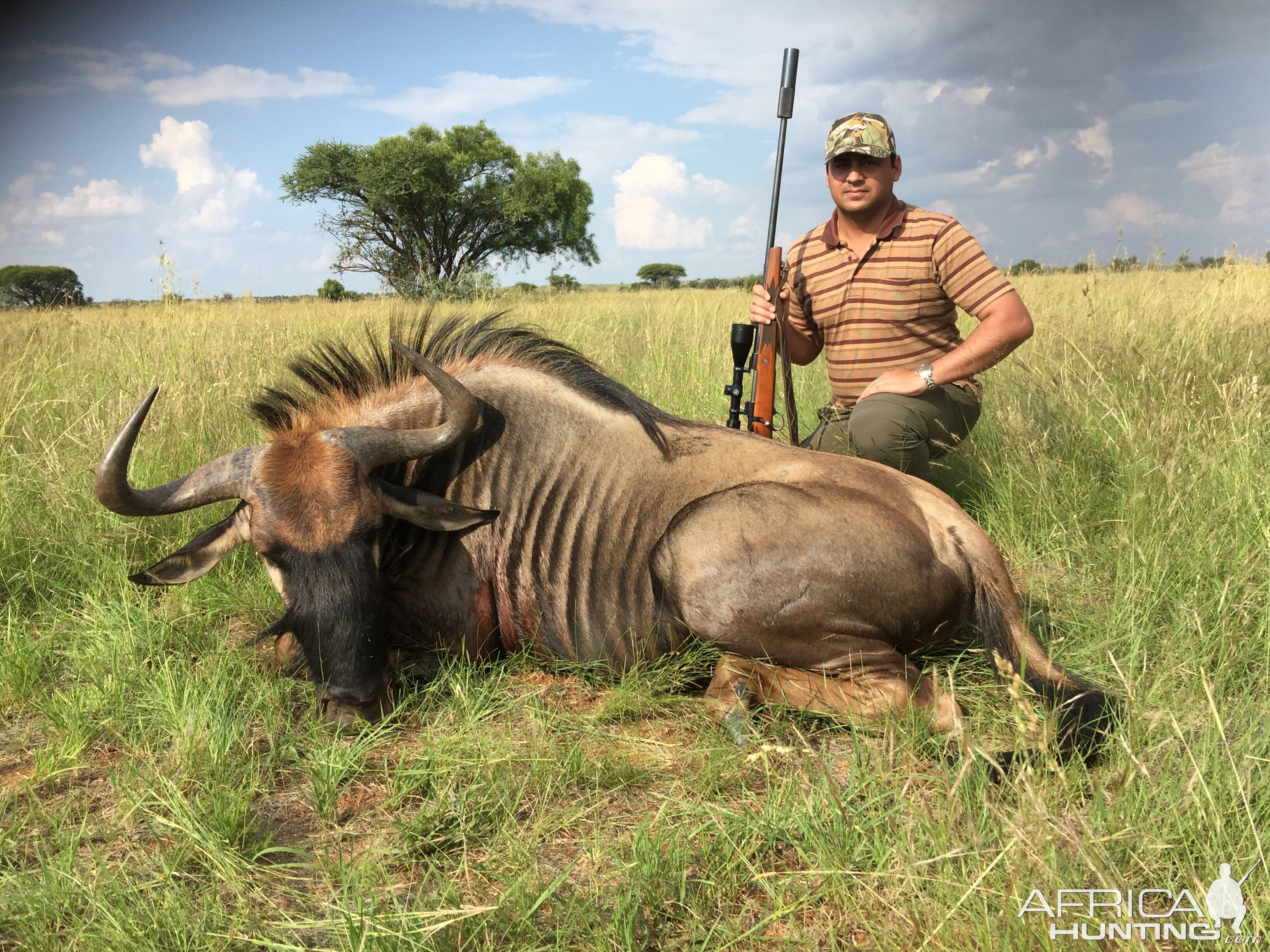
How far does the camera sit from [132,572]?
12.5 feet

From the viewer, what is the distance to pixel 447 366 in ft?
11.4

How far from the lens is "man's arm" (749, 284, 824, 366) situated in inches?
172

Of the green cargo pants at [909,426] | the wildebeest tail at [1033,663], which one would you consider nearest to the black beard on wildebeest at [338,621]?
the wildebeest tail at [1033,663]

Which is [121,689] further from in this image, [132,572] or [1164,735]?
[1164,735]

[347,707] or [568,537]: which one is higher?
[568,537]

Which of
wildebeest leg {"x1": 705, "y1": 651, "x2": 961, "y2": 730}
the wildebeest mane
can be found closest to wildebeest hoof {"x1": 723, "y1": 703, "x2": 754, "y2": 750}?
wildebeest leg {"x1": 705, "y1": 651, "x2": 961, "y2": 730}

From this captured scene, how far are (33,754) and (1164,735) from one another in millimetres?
3512

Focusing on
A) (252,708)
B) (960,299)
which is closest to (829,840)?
(252,708)

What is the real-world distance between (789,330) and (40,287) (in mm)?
23251

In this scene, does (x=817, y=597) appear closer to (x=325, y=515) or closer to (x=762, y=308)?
(x=325, y=515)

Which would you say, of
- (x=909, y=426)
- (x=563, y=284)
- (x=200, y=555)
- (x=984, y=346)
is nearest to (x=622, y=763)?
(x=200, y=555)

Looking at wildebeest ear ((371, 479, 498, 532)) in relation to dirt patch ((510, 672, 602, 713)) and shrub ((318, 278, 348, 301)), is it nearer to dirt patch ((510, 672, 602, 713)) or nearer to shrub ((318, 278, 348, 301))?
dirt patch ((510, 672, 602, 713))

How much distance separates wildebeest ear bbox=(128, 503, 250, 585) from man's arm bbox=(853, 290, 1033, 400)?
121 inches

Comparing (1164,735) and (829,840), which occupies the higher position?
(1164,735)
